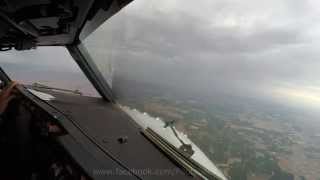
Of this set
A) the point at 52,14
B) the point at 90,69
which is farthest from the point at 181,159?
the point at 90,69

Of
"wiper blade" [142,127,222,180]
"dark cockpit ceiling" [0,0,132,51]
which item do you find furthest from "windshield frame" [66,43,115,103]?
"wiper blade" [142,127,222,180]

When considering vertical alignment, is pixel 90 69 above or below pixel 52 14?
below

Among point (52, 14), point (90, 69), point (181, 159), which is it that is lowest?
point (181, 159)

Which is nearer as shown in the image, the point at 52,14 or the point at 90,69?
the point at 52,14

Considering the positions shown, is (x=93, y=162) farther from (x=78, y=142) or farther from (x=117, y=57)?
(x=117, y=57)

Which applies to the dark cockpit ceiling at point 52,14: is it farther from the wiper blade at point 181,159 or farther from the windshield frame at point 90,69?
the wiper blade at point 181,159

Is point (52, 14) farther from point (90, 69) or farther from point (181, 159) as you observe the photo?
point (90, 69)

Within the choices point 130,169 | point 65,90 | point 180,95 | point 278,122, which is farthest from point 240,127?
point 65,90

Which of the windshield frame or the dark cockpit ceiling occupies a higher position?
the dark cockpit ceiling

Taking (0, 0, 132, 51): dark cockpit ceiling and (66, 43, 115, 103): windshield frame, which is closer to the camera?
(0, 0, 132, 51): dark cockpit ceiling

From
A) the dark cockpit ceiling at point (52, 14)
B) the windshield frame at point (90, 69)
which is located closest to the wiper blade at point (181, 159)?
the dark cockpit ceiling at point (52, 14)

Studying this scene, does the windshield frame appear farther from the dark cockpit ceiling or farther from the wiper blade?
the wiper blade

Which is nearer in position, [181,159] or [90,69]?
[181,159]
